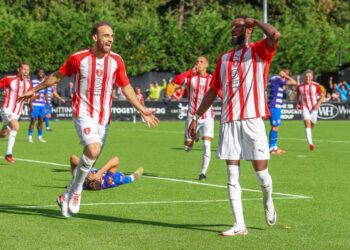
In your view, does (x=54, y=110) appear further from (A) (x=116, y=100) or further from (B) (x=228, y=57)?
(B) (x=228, y=57)

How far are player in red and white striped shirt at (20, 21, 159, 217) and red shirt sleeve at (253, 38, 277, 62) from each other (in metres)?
1.70

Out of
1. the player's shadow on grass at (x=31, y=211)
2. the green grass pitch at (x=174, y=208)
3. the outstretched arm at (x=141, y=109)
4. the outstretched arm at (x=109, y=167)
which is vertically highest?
the outstretched arm at (x=141, y=109)

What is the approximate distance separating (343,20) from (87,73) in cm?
6366

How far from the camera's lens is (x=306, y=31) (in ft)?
156

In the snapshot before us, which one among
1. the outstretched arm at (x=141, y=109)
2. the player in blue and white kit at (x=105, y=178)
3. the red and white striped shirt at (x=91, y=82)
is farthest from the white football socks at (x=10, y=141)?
the red and white striped shirt at (x=91, y=82)

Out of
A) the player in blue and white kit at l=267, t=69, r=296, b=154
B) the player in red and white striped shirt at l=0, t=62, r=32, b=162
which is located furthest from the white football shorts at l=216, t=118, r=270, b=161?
the player in blue and white kit at l=267, t=69, r=296, b=154

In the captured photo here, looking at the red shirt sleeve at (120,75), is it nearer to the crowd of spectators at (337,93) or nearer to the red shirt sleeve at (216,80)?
the red shirt sleeve at (216,80)

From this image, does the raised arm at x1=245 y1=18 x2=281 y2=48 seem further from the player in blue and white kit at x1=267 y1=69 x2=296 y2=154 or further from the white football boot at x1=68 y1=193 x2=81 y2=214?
the player in blue and white kit at x1=267 y1=69 x2=296 y2=154

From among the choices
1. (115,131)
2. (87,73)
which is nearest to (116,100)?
(115,131)

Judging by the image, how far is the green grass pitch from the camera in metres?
6.70

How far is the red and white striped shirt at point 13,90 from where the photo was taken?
50.6 ft

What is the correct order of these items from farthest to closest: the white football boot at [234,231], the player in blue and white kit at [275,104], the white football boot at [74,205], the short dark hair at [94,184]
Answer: the player in blue and white kit at [275,104], the short dark hair at [94,184], the white football boot at [74,205], the white football boot at [234,231]

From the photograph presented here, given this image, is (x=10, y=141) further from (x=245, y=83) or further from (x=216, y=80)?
(x=245, y=83)

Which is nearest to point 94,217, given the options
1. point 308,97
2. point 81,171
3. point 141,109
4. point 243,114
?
point 81,171
